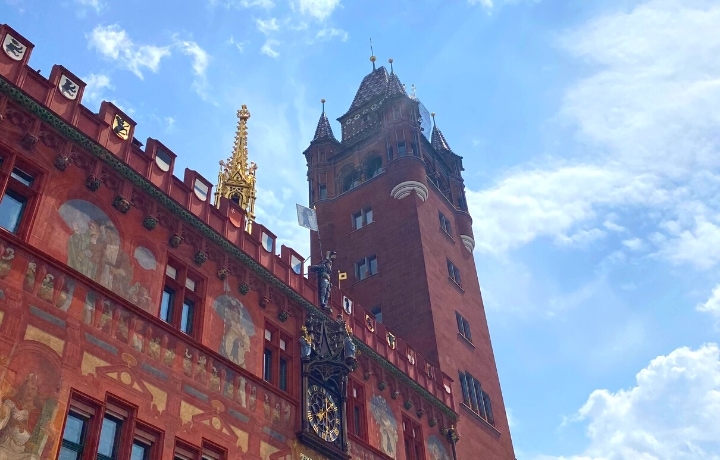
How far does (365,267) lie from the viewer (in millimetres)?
38531

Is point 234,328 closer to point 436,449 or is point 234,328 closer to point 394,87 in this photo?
→ point 436,449

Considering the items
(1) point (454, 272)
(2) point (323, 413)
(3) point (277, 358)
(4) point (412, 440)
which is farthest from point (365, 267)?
(3) point (277, 358)

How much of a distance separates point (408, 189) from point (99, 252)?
972 inches

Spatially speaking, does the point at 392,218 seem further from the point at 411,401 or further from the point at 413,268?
the point at 411,401

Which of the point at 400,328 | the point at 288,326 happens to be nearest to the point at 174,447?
the point at 288,326

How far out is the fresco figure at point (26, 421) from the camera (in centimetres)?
1298

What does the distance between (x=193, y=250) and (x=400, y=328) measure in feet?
54.7

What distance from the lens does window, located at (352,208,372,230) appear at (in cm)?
4075

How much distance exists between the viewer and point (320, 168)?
45656mm

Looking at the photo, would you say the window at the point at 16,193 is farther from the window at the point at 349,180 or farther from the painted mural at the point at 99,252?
the window at the point at 349,180

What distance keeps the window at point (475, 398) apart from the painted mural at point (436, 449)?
15.0ft

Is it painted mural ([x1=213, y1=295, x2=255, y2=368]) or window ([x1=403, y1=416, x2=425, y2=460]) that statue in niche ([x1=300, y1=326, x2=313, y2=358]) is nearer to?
painted mural ([x1=213, y1=295, x2=255, y2=368])

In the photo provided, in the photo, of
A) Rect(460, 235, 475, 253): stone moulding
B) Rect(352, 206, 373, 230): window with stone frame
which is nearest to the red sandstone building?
Rect(352, 206, 373, 230): window with stone frame

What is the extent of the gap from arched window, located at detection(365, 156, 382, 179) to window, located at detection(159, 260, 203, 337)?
25.2 m
